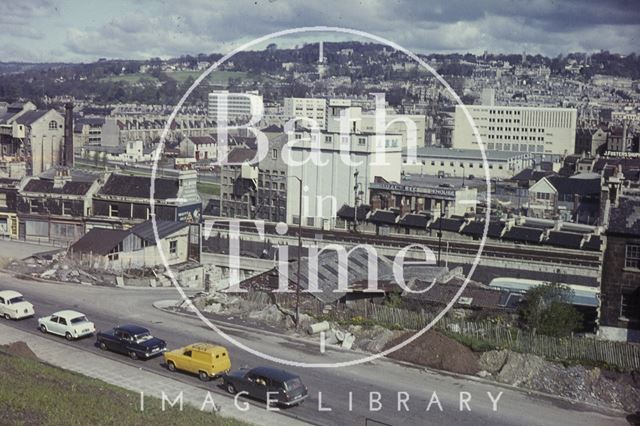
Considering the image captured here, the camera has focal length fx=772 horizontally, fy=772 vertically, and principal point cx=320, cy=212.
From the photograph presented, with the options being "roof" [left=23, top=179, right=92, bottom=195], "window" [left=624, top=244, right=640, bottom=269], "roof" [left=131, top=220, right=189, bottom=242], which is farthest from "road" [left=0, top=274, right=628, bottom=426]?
"roof" [left=23, top=179, right=92, bottom=195]

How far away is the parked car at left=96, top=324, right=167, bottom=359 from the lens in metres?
17.2

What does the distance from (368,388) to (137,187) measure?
21139mm

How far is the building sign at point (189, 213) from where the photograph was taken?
3362 centimetres

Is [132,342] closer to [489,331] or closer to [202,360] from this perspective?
[202,360]

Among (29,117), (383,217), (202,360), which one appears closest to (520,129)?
(29,117)

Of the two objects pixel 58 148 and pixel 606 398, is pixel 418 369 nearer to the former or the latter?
pixel 606 398

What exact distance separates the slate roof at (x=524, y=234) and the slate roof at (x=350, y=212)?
7049 mm

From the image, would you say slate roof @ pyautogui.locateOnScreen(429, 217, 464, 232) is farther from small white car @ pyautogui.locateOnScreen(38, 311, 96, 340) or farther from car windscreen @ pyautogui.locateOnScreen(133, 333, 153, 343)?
car windscreen @ pyautogui.locateOnScreen(133, 333, 153, 343)

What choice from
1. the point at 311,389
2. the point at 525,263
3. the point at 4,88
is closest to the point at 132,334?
the point at 311,389

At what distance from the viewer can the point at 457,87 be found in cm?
17188

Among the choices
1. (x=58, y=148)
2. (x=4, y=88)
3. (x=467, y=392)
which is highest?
(x=4, y=88)

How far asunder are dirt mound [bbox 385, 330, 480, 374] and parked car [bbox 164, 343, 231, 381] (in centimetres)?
410

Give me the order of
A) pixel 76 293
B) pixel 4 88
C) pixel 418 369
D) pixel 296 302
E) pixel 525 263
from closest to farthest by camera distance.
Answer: pixel 418 369
pixel 296 302
pixel 76 293
pixel 525 263
pixel 4 88

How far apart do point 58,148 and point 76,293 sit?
4061cm
